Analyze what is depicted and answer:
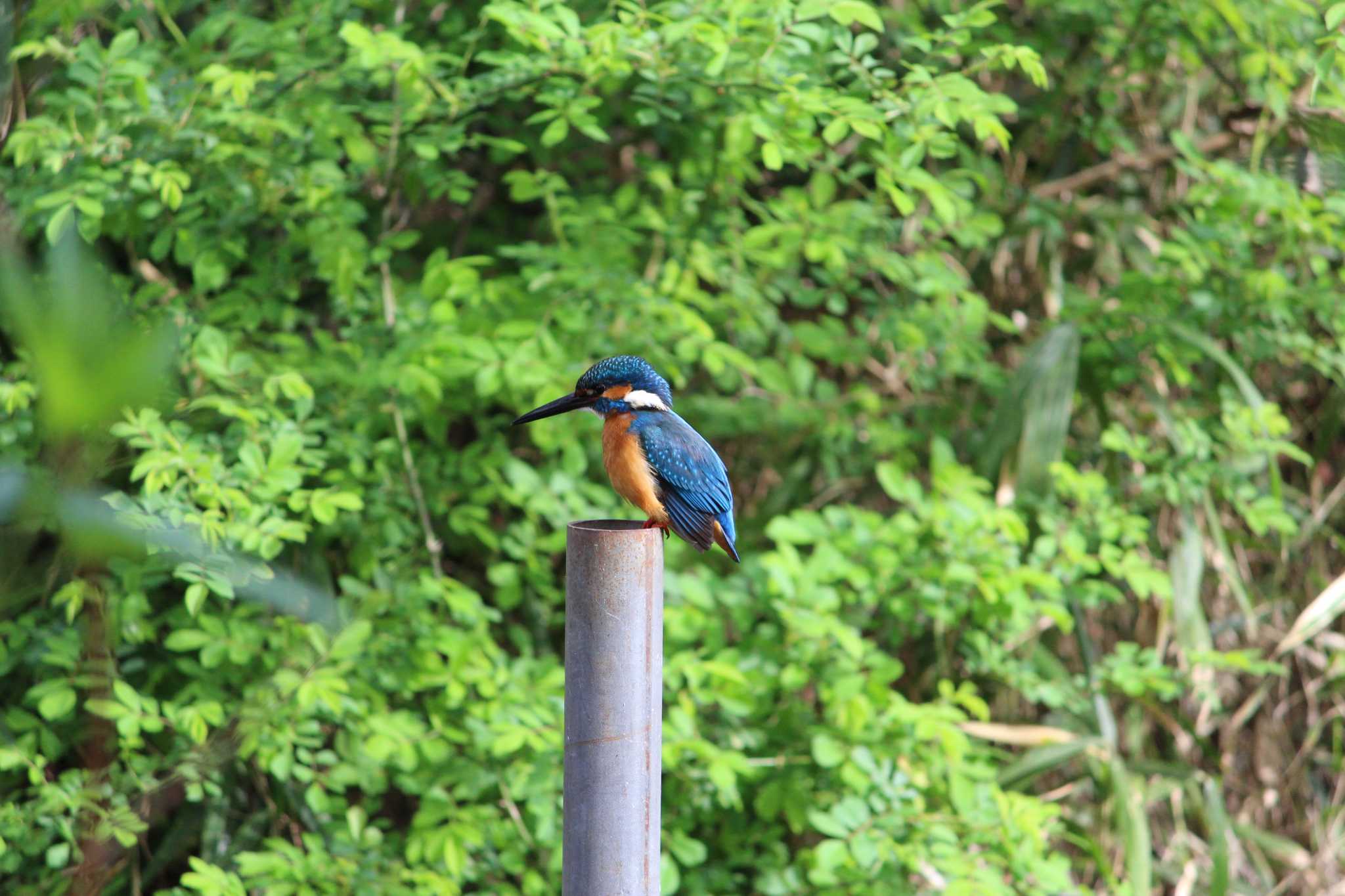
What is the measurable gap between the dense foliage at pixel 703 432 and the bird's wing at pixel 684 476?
0.71m

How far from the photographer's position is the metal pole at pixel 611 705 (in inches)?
45.7

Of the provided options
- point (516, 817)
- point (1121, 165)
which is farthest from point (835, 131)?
point (1121, 165)

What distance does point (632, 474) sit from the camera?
1.49m

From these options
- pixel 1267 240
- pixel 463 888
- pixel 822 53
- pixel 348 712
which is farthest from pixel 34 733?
pixel 1267 240

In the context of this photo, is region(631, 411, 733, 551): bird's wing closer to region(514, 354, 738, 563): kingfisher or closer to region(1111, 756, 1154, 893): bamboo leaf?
region(514, 354, 738, 563): kingfisher

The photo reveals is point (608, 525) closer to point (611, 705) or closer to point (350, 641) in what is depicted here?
point (611, 705)

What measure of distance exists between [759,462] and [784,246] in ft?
2.80

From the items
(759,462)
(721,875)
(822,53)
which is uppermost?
(822,53)

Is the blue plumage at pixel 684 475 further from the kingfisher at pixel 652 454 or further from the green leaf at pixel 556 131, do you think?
the green leaf at pixel 556 131

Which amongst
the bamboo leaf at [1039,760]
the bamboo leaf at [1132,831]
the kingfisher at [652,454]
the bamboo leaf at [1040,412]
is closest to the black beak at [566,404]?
the kingfisher at [652,454]

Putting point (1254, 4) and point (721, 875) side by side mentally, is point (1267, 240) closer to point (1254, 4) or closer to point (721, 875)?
point (1254, 4)

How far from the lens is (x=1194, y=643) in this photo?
2832 mm

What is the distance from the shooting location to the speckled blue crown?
1554mm

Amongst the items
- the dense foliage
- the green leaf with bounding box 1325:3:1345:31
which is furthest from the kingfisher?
the green leaf with bounding box 1325:3:1345:31
